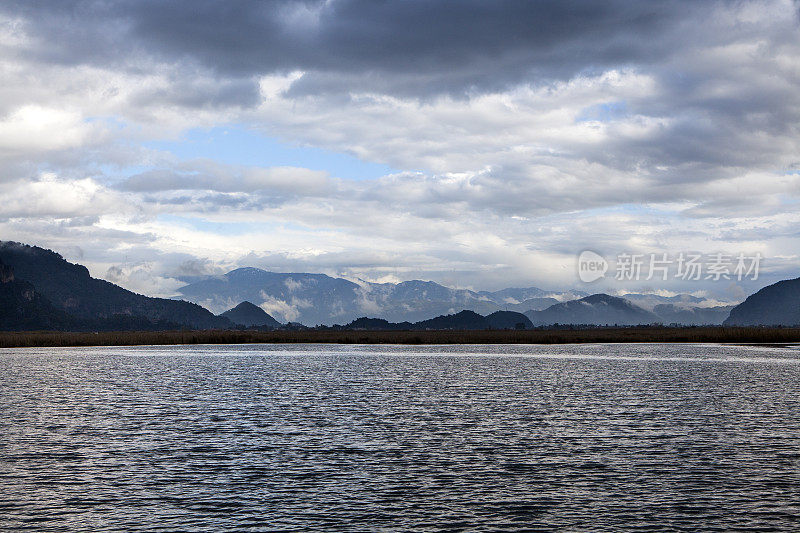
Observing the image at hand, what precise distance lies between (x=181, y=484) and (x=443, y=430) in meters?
20.5

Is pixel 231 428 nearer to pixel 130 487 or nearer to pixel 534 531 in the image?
pixel 130 487

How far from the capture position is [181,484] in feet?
108

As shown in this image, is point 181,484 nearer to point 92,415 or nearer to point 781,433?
point 92,415

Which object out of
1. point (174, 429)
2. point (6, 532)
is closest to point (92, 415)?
point (174, 429)

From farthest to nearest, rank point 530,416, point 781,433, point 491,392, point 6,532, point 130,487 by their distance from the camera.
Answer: point 491,392
point 530,416
point 781,433
point 130,487
point 6,532

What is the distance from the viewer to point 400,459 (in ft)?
127

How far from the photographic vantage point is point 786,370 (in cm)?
10594

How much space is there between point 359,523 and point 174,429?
89.0ft

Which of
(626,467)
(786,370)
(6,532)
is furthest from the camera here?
(786,370)

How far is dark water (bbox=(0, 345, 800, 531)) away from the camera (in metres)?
27.5

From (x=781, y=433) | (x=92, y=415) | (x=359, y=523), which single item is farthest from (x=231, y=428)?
(x=781, y=433)

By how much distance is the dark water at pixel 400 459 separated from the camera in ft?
90.3

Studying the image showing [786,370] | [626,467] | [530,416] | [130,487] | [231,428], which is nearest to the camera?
[130,487]

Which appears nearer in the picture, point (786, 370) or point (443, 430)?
point (443, 430)
